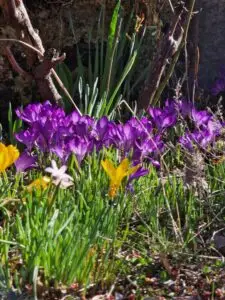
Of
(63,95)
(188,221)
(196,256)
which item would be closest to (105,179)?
(188,221)

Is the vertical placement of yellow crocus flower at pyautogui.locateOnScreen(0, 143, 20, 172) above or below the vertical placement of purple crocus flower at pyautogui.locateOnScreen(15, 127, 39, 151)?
above

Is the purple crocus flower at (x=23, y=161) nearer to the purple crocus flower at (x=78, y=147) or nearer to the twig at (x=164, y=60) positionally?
the purple crocus flower at (x=78, y=147)

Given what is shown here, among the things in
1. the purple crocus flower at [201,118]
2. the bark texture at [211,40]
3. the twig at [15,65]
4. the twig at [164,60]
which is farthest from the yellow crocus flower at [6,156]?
the bark texture at [211,40]

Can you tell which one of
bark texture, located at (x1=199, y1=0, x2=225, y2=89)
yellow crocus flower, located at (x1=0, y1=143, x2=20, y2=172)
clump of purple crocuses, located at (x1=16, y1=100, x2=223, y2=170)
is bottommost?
bark texture, located at (x1=199, y1=0, x2=225, y2=89)

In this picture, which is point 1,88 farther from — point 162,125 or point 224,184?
point 224,184

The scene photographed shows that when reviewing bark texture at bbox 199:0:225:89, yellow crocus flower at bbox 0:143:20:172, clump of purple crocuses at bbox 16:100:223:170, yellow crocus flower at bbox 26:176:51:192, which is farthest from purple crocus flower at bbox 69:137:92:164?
bark texture at bbox 199:0:225:89

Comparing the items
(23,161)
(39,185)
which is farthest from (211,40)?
(39,185)

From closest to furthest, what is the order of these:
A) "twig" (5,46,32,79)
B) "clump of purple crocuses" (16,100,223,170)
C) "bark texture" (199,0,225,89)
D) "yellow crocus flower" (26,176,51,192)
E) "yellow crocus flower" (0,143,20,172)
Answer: "yellow crocus flower" (0,143,20,172)
"yellow crocus flower" (26,176,51,192)
"clump of purple crocuses" (16,100,223,170)
"twig" (5,46,32,79)
"bark texture" (199,0,225,89)

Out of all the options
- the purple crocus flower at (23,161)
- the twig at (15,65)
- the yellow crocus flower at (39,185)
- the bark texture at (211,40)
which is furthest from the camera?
the bark texture at (211,40)

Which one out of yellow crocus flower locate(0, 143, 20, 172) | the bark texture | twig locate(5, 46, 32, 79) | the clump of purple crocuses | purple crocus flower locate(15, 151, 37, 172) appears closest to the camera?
yellow crocus flower locate(0, 143, 20, 172)

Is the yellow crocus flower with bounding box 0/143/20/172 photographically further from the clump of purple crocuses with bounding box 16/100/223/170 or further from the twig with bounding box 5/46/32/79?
the twig with bounding box 5/46/32/79

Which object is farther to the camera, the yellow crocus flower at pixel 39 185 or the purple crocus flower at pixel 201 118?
the purple crocus flower at pixel 201 118
